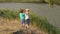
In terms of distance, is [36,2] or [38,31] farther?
[36,2]

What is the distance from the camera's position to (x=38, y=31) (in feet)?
27.5

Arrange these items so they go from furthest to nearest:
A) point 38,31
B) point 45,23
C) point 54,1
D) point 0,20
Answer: point 54,1 < point 0,20 < point 45,23 < point 38,31

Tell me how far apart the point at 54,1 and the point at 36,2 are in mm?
6938

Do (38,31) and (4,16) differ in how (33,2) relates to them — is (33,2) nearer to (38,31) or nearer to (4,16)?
(4,16)

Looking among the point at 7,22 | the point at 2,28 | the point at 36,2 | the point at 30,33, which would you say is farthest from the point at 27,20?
the point at 36,2

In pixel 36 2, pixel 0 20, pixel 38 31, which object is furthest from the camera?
pixel 36 2

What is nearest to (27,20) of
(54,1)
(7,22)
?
(7,22)

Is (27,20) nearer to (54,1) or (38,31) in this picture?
(38,31)

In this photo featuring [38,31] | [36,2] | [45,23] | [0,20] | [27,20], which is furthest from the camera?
[36,2]

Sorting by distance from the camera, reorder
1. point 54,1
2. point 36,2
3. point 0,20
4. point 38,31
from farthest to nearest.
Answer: point 36,2 → point 54,1 → point 0,20 → point 38,31

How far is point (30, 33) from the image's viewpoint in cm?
790

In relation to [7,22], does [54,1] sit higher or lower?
higher

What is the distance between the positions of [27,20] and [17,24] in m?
1.50

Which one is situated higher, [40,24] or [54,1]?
[54,1]
